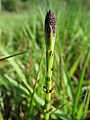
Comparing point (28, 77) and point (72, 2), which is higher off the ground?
point (72, 2)

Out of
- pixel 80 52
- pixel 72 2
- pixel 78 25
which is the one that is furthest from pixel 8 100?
pixel 72 2

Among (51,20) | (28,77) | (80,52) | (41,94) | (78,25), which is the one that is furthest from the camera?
A: (78,25)

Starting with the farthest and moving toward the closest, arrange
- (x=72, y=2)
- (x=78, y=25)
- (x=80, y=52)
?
1. (x=72, y=2)
2. (x=78, y=25)
3. (x=80, y=52)

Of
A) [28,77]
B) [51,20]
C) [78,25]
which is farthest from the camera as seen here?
[78,25]

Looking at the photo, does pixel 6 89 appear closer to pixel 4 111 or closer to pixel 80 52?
pixel 4 111

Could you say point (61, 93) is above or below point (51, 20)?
below

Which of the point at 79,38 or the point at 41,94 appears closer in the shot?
the point at 41,94

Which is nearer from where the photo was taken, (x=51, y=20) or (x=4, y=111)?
(x=51, y=20)

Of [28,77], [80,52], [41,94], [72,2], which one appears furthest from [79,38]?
[72,2]

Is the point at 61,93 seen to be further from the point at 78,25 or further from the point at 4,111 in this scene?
the point at 78,25
